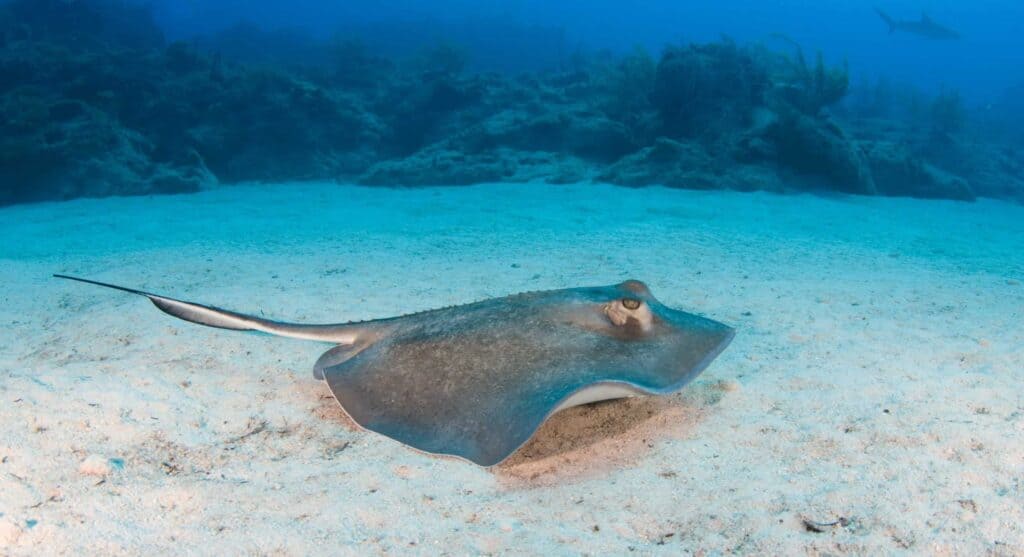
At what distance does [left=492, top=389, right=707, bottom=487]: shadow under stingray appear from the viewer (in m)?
2.41

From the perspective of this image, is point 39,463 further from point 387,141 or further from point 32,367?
point 387,141

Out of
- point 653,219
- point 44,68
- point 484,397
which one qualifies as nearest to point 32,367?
point 484,397

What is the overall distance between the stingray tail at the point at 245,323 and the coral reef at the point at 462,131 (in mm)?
9012

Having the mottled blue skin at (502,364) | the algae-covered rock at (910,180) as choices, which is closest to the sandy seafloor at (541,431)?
the mottled blue skin at (502,364)

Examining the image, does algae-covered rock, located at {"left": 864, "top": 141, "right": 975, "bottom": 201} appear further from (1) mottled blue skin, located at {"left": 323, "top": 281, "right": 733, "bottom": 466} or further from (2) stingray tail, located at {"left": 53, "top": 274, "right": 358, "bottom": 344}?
(2) stingray tail, located at {"left": 53, "top": 274, "right": 358, "bottom": 344}

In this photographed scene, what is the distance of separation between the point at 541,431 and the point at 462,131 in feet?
41.4

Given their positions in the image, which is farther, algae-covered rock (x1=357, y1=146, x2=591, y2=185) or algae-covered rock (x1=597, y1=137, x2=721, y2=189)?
algae-covered rock (x1=357, y1=146, x2=591, y2=185)

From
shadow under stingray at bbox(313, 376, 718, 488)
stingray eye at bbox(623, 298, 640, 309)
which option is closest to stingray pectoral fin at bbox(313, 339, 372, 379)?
shadow under stingray at bbox(313, 376, 718, 488)

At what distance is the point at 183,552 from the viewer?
187cm

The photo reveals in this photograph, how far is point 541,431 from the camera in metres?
2.66

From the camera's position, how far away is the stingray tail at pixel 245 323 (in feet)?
10.2

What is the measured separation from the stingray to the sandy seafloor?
0.28 metres

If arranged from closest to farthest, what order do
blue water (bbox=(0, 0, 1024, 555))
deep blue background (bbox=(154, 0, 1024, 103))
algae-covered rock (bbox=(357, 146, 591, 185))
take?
blue water (bbox=(0, 0, 1024, 555))
algae-covered rock (bbox=(357, 146, 591, 185))
deep blue background (bbox=(154, 0, 1024, 103))

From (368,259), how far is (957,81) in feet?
209
